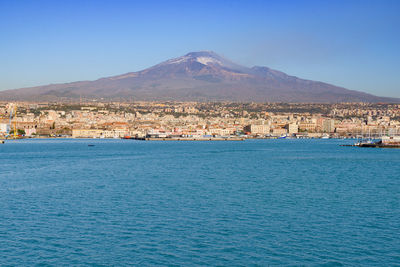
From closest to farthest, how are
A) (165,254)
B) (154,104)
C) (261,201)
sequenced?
(165,254)
(261,201)
(154,104)

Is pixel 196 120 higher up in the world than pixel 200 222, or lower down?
lower down

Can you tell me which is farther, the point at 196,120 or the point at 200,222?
the point at 196,120

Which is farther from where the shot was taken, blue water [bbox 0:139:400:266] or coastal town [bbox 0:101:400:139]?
coastal town [bbox 0:101:400:139]

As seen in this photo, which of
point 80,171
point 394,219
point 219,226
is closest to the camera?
point 219,226

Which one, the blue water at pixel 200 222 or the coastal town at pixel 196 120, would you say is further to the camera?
the coastal town at pixel 196 120

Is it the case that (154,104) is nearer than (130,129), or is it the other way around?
(130,129)

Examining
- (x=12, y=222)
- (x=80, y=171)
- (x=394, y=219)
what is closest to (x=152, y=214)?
(x=12, y=222)

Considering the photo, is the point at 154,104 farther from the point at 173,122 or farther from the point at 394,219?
the point at 394,219
